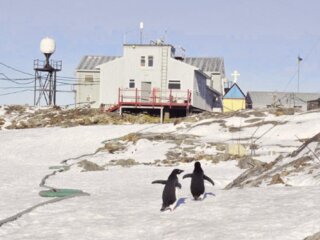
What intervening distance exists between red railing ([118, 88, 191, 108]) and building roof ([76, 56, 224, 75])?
12728 millimetres

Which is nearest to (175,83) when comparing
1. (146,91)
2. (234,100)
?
(146,91)

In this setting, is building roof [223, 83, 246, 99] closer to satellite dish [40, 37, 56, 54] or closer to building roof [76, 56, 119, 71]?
building roof [76, 56, 119, 71]

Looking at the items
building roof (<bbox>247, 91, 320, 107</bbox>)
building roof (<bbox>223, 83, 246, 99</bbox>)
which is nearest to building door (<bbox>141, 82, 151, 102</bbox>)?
building roof (<bbox>223, 83, 246, 99</bbox>)

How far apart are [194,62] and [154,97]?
21168 mm

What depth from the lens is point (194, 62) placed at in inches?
3036

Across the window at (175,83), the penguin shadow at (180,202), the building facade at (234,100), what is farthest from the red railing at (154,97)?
the penguin shadow at (180,202)

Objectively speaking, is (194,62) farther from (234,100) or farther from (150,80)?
(150,80)

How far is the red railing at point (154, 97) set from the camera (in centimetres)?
5681

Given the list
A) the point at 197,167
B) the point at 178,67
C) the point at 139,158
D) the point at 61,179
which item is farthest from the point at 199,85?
the point at 197,167

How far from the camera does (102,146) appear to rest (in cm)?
3662

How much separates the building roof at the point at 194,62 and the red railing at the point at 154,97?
12.7 metres

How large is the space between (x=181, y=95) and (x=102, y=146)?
24179 millimetres

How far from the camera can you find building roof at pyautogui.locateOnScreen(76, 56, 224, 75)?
2799 inches

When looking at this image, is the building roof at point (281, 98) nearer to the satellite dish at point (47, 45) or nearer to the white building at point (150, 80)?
the white building at point (150, 80)
